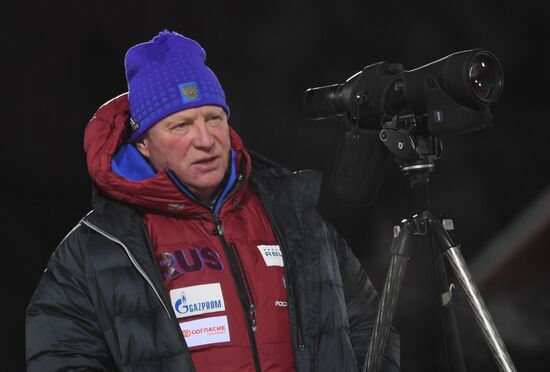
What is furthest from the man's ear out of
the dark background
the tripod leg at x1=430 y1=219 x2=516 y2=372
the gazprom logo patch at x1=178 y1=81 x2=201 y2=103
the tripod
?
the dark background

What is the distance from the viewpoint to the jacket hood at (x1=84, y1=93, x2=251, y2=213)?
183 cm

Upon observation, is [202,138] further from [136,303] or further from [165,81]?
[136,303]

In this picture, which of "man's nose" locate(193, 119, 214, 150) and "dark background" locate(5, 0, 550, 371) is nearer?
"man's nose" locate(193, 119, 214, 150)

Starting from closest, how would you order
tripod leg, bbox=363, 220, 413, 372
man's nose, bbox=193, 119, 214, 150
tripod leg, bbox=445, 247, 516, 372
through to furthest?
tripod leg, bbox=445, 247, 516, 372 → tripod leg, bbox=363, 220, 413, 372 → man's nose, bbox=193, 119, 214, 150

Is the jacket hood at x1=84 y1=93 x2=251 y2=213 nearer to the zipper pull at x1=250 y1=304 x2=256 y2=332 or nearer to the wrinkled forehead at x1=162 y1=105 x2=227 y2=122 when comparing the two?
the wrinkled forehead at x1=162 y1=105 x2=227 y2=122

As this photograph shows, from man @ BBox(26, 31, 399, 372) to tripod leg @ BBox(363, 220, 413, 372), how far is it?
0.08 m

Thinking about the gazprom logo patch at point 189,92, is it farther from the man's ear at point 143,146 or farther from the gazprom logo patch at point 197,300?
the gazprom logo patch at point 197,300

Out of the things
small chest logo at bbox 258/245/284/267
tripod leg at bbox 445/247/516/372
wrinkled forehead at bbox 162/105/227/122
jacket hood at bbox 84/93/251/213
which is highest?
wrinkled forehead at bbox 162/105/227/122

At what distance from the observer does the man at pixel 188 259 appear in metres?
1.73

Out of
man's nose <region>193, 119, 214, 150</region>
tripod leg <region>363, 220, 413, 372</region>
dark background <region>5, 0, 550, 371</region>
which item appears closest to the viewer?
tripod leg <region>363, 220, 413, 372</region>

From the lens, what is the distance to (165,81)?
194cm

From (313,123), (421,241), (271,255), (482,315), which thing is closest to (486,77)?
(421,241)

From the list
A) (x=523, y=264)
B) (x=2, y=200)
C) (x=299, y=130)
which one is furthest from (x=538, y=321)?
(x=2, y=200)

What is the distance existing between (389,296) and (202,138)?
522 mm
